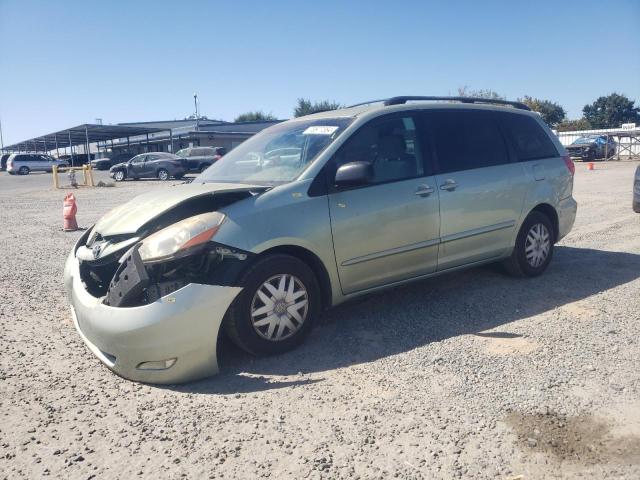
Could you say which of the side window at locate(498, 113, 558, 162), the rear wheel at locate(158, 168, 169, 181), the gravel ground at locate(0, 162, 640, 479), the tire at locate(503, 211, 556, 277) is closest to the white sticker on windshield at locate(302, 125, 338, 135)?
the gravel ground at locate(0, 162, 640, 479)

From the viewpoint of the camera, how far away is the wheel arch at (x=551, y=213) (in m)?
5.54

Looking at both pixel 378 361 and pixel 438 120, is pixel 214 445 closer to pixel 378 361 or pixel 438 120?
pixel 378 361

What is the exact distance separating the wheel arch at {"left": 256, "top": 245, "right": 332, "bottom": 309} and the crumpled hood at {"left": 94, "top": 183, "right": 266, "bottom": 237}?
0.48 metres

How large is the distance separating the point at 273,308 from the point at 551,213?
140 inches

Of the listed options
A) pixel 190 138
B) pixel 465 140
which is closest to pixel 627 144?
pixel 190 138

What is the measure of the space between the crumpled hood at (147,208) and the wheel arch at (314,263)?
1.56 ft

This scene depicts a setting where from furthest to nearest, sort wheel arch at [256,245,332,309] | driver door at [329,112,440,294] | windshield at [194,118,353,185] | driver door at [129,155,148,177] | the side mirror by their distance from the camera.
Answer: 1. driver door at [129,155,148,177]
2. windshield at [194,118,353,185]
3. driver door at [329,112,440,294]
4. the side mirror
5. wheel arch at [256,245,332,309]

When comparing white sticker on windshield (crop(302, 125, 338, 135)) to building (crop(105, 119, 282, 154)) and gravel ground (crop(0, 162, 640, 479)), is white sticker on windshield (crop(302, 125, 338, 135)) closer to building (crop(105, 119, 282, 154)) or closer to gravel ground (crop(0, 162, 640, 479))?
gravel ground (crop(0, 162, 640, 479))

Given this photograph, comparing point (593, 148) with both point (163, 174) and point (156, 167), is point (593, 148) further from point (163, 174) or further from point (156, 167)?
point (156, 167)

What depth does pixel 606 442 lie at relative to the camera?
2602mm

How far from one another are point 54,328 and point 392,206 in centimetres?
305

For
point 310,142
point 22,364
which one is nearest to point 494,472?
point 310,142

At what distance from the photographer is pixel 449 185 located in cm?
464

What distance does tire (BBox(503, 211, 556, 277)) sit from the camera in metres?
5.38
